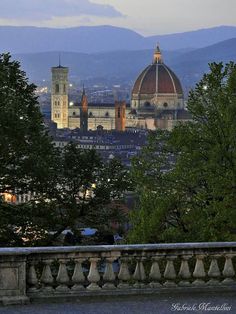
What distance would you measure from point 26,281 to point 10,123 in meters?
11.5

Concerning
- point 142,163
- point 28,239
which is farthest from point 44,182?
point 142,163

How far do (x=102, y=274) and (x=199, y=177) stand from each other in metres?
8.00

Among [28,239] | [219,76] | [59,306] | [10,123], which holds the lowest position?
[28,239]

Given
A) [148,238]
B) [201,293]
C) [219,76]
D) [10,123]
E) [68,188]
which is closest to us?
[201,293]

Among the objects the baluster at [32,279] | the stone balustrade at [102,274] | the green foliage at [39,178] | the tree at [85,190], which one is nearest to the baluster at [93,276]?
the stone balustrade at [102,274]

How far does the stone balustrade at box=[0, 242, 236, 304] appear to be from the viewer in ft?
32.4

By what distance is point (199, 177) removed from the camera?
18141 mm

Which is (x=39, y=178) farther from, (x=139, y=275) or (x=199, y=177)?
(x=139, y=275)

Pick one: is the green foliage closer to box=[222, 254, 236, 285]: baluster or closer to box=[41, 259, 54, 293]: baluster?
box=[41, 259, 54, 293]: baluster

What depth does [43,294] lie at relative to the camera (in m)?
10.1

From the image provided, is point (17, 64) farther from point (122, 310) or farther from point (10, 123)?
point (122, 310)

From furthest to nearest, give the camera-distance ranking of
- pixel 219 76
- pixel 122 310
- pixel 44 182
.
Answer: pixel 44 182, pixel 219 76, pixel 122 310

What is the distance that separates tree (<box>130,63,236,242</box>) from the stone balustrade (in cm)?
515

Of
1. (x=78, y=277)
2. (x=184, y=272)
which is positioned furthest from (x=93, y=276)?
(x=184, y=272)
